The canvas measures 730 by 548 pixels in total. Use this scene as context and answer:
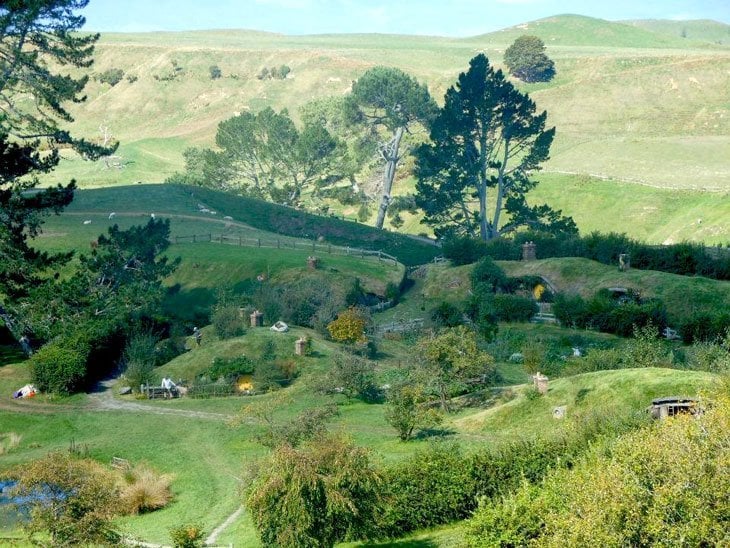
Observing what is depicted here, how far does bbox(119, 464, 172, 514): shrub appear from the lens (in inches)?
1519

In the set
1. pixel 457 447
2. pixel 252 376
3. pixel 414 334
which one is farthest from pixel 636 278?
pixel 457 447

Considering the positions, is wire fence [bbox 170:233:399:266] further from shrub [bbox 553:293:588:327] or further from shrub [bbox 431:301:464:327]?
shrub [bbox 553:293:588:327]

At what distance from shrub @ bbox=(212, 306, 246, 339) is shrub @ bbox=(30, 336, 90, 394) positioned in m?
8.84

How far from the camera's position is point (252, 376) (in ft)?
180

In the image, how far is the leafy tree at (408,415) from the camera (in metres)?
42.8

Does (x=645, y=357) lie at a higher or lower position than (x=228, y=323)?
higher

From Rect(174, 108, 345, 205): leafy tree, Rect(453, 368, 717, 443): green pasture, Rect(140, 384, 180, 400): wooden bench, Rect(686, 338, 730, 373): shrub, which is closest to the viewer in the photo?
Rect(453, 368, 717, 443): green pasture

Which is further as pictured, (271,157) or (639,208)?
(271,157)

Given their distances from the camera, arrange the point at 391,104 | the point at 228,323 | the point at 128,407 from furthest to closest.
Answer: the point at 391,104 → the point at 228,323 → the point at 128,407

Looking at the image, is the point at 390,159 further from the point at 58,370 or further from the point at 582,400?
the point at 582,400

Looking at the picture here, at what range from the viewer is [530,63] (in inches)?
7446

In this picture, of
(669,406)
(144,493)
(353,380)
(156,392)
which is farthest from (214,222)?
(669,406)

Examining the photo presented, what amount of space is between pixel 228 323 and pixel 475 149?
178 ft

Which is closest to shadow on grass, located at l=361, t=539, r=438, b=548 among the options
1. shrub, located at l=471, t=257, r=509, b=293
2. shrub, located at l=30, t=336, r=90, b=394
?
shrub, located at l=30, t=336, r=90, b=394
